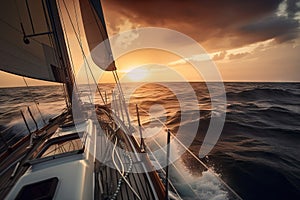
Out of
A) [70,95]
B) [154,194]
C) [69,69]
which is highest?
[69,69]

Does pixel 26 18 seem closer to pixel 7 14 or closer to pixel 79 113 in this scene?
pixel 7 14

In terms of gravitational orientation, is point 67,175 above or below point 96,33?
below

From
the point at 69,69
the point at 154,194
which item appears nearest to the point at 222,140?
the point at 154,194

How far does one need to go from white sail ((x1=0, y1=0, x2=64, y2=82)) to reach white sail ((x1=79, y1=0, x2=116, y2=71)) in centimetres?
101

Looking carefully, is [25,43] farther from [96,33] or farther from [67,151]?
[67,151]

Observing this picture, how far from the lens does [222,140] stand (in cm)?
655

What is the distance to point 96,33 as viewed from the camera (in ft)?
15.0

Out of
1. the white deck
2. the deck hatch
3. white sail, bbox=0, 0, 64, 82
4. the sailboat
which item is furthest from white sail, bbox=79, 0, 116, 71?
the deck hatch

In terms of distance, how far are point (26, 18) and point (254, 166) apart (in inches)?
292

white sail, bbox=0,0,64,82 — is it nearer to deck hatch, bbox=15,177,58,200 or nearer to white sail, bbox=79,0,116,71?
white sail, bbox=79,0,116,71

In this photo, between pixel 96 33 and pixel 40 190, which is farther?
pixel 96 33

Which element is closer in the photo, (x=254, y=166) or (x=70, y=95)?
(x=70, y=95)

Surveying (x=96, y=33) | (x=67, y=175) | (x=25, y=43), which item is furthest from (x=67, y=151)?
(x=96, y=33)

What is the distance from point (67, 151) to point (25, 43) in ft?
10.7
